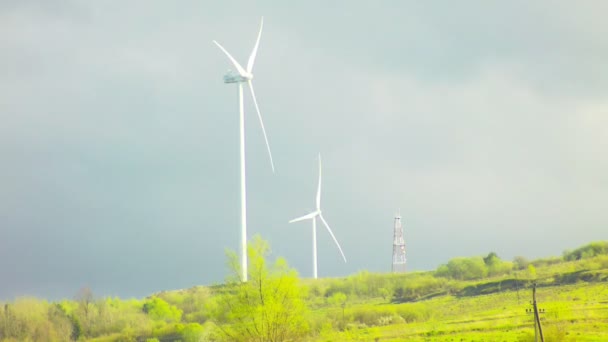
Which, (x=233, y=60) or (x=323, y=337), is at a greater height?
(x=233, y=60)

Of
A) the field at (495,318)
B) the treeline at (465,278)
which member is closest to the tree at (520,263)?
the treeline at (465,278)

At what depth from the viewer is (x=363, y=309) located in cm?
11694

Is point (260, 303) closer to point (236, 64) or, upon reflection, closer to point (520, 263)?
point (236, 64)

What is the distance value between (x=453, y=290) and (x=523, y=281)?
1408 centimetres

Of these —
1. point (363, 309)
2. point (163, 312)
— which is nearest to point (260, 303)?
point (363, 309)

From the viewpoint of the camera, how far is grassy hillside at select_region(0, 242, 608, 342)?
73750 millimetres

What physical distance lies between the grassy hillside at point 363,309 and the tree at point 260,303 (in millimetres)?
102

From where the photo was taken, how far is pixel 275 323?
7300 centimetres

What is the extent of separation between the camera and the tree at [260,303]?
238ft

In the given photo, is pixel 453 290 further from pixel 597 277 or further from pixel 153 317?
pixel 153 317

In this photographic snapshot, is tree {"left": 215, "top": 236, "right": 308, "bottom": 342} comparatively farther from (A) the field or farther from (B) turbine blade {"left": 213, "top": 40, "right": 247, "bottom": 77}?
(B) turbine blade {"left": 213, "top": 40, "right": 247, "bottom": 77}

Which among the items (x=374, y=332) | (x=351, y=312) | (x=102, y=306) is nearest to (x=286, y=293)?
(x=374, y=332)

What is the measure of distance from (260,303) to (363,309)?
46.8 meters

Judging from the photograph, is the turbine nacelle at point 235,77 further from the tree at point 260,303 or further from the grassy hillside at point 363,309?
the tree at point 260,303
